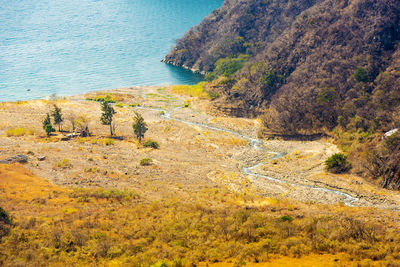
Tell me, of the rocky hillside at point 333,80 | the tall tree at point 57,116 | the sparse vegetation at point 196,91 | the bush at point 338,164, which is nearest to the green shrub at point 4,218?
the bush at point 338,164

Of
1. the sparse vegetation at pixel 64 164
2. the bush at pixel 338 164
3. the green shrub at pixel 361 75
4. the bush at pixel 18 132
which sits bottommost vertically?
the bush at pixel 338 164

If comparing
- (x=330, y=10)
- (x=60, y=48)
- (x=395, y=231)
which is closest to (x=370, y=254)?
(x=395, y=231)

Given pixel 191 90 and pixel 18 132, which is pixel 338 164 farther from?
pixel 191 90

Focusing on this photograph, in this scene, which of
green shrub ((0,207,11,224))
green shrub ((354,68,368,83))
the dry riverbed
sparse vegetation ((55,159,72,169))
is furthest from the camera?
green shrub ((354,68,368,83))

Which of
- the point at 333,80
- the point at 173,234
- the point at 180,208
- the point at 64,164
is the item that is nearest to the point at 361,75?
the point at 333,80

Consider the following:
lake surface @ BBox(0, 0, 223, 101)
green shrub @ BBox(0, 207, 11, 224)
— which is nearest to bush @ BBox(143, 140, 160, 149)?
green shrub @ BBox(0, 207, 11, 224)

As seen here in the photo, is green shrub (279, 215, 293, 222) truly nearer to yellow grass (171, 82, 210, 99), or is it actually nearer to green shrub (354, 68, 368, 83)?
green shrub (354, 68, 368, 83)

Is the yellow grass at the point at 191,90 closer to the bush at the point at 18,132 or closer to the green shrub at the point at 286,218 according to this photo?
the bush at the point at 18,132
